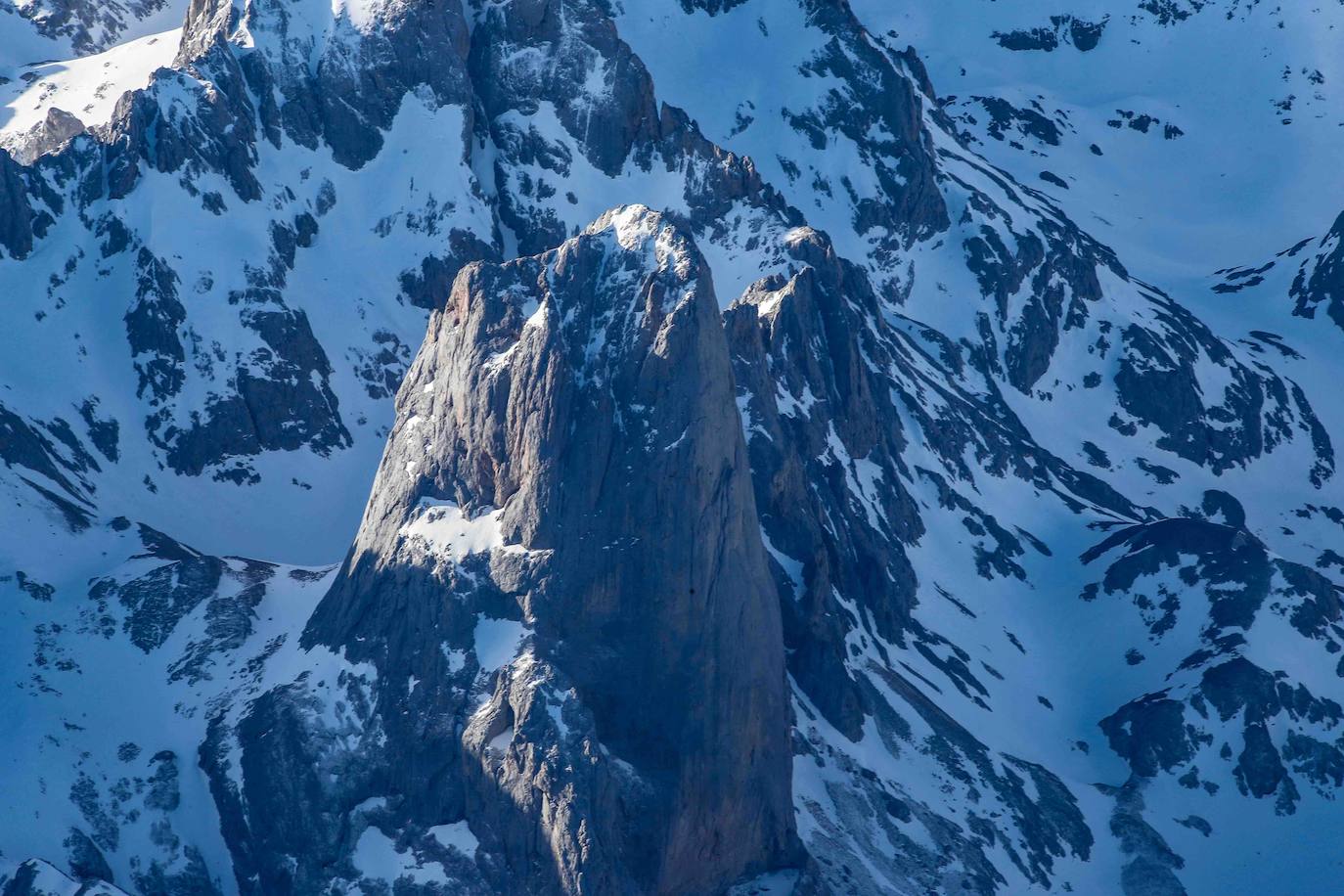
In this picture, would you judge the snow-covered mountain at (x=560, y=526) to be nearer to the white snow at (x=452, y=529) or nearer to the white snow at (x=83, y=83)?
the white snow at (x=452, y=529)

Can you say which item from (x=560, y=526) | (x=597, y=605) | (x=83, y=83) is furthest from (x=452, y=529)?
(x=83, y=83)

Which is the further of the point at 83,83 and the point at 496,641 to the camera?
the point at 83,83

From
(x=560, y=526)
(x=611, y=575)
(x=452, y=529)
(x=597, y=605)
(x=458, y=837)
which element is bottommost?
(x=458, y=837)

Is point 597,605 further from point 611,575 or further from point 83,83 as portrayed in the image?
point 83,83

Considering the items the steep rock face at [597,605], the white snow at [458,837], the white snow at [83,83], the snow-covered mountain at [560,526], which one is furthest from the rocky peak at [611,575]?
the white snow at [83,83]

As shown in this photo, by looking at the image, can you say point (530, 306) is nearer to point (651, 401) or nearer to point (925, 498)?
point (651, 401)

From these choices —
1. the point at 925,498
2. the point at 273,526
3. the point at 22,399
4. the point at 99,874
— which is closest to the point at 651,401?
the point at 99,874

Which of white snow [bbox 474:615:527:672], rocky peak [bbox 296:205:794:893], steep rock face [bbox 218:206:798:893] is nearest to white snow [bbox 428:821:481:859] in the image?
steep rock face [bbox 218:206:798:893]
